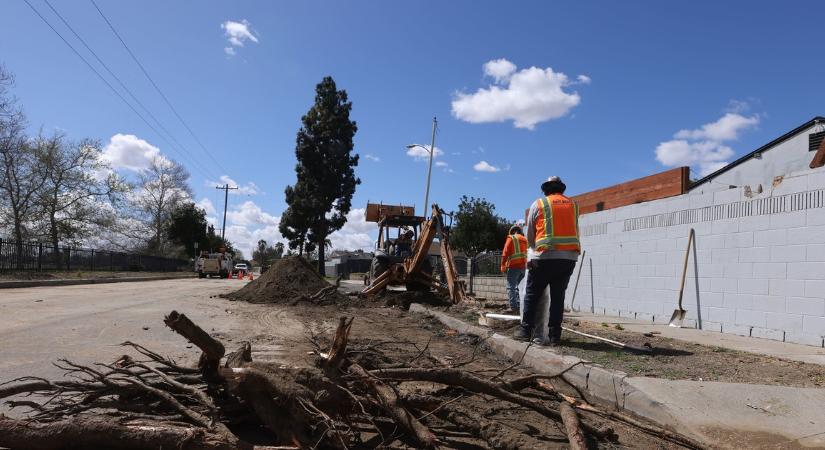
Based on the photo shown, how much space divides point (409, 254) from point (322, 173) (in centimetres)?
2474

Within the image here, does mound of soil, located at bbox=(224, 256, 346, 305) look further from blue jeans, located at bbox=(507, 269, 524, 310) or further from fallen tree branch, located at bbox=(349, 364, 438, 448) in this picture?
fallen tree branch, located at bbox=(349, 364, 438, 448)

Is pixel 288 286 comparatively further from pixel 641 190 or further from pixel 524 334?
pixel 524 334

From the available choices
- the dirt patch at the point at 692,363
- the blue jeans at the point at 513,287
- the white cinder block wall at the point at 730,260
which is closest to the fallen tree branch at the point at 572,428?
the dirt patch at the point at 692,363

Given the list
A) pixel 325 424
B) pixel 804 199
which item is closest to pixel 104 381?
pixel 325 424

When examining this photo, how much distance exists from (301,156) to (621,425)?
36.5m

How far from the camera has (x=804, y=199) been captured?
6871 mm

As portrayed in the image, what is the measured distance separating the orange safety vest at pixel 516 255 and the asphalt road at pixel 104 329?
3.99 m

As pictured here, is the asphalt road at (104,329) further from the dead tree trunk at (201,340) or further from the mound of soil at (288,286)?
the dead tree trunk at (201,340)

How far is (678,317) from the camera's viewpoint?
28.4 ft

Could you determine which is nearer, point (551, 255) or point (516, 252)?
point (551, 255)

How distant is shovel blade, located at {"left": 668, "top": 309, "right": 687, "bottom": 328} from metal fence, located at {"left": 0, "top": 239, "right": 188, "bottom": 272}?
78.9 ft

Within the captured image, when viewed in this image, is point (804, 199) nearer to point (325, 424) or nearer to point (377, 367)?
point (377, 367)

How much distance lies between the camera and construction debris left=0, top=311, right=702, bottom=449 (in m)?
2.72

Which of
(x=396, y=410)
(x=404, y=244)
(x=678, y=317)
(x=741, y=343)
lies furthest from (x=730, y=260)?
(x=404, y=244)
